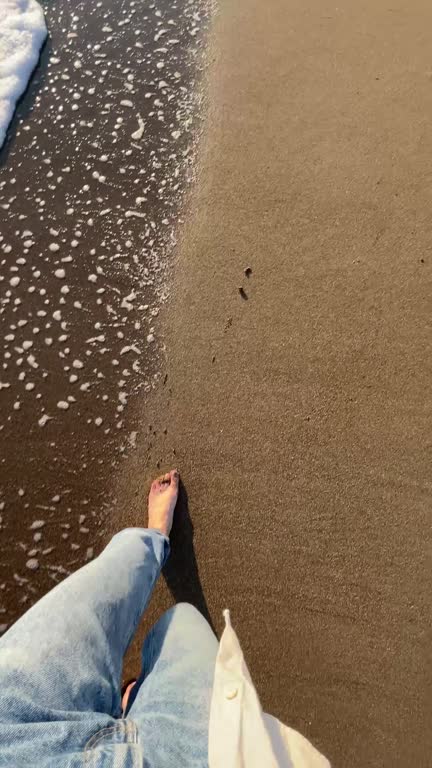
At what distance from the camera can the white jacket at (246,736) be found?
73cm

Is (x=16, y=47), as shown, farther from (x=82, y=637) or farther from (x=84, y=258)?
(x=82, y=637)

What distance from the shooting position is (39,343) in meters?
1.89

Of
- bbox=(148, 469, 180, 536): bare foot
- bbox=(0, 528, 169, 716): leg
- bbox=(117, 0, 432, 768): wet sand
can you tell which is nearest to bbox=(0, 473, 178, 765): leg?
bbox=(0, 528, 169, 716): leg

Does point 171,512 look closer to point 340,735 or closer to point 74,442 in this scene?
point 74,442

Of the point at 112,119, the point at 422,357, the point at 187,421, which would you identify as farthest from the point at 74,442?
the point at 112,119

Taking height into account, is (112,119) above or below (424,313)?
above

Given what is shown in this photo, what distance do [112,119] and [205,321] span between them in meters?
1.11

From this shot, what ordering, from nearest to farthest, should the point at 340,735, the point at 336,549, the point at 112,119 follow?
1. the point at 340,735
2. the point at 336,549
3. the point at 112,119

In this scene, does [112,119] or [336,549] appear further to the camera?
[112,119]

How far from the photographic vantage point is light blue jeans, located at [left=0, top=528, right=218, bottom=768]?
0.86 m

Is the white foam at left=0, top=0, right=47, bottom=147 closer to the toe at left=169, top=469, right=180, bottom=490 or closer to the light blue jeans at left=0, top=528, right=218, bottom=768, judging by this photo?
the toe at left=169, top=469, right=180, bottom=490

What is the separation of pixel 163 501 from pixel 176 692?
64 cm

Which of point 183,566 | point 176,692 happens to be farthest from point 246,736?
point 183,566

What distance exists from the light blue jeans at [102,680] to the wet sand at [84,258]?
0.49 m
